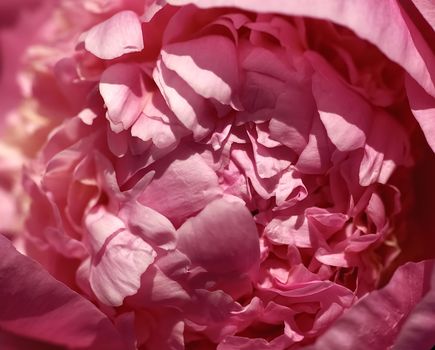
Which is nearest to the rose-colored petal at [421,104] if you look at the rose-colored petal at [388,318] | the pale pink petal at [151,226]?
the rose-colored petal at [388,318]

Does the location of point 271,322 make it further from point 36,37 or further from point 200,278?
point 36,37

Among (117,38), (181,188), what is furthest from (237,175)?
(117,38)

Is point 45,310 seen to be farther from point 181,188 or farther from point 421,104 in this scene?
point 421,104

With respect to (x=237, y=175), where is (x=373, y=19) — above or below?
above

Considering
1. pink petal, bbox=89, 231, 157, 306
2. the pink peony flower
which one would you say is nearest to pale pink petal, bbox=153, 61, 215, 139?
the pink peony flower

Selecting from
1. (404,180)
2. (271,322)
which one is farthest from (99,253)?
(404,180)

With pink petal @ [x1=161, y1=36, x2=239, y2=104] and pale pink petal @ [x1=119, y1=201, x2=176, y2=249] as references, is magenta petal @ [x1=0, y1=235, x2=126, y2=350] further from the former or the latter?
pink petal @ [x1=161, y1=36, x2=239, y2=104]
